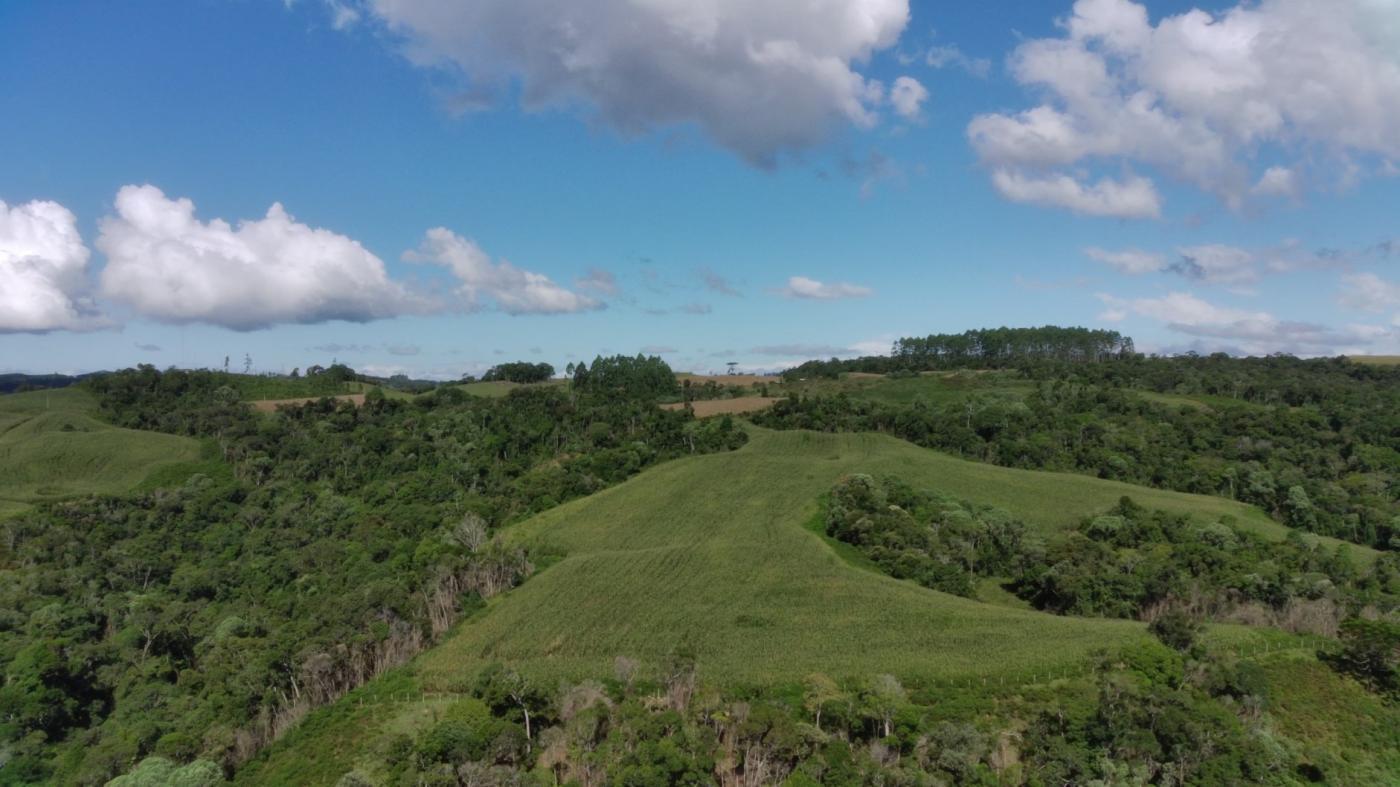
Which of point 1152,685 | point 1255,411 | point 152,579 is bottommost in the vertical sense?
point 152,579

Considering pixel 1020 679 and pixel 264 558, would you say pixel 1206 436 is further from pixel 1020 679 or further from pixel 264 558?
pixel 264 558

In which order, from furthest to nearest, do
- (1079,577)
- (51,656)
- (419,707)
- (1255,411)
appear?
(1255,411) → (1079,577) → (51,656) → (419,707)

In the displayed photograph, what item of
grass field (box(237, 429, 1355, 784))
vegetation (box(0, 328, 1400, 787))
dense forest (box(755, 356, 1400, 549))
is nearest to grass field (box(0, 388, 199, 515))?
vegetation (box(0, 328, 1400, 787))

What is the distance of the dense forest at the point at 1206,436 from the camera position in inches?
4754

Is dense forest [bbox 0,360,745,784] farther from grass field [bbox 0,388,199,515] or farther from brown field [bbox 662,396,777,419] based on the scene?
brown field [bbox 662,396,777,419]

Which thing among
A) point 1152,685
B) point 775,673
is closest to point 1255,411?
point 1152,685

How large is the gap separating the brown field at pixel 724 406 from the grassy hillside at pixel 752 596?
53.4 m

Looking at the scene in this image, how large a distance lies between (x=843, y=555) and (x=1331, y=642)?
45.7 meters

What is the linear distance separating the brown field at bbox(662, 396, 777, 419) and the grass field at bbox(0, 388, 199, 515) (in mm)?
103213

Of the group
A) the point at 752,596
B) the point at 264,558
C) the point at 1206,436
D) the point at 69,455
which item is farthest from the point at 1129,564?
the point at 69,455

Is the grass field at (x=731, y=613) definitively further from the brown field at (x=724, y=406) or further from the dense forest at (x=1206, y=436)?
the brown field at (x=724, y=406)

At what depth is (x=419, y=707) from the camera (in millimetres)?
59594

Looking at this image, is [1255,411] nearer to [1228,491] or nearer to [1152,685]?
[1228,491]

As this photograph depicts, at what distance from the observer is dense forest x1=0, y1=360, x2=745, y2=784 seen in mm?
67062
